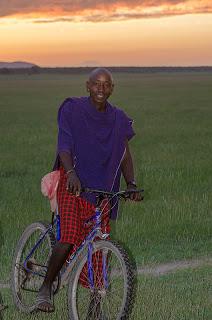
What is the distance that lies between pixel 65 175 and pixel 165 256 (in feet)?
12.8

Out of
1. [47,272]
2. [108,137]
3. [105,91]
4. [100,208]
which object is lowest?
[47,272]

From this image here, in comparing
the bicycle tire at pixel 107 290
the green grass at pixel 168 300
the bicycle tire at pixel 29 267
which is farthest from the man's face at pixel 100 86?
the green grass at pixel 168 300

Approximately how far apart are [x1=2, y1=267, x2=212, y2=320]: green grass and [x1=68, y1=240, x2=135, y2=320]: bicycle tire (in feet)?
1.94

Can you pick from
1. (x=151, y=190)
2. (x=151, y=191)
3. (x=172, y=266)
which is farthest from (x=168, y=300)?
(x=151, y=190)

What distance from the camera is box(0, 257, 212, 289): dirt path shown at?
8134 millimetres

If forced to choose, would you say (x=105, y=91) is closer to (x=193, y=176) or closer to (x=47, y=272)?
(x=47, y=272)

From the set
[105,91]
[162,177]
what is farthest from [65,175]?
[162,177]

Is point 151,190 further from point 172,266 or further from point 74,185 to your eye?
point 74,185

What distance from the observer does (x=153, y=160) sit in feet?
65.5

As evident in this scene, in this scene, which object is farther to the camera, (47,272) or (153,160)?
(153,160)

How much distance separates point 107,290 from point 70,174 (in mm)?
819

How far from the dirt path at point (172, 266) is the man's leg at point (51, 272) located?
8.76ft

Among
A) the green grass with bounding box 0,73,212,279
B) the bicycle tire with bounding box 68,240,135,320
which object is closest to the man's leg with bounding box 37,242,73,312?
the bicycle tire with bounding box 68,240,135,320

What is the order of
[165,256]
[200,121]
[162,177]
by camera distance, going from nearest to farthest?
[165,256] < [162,177] < [200,121]
